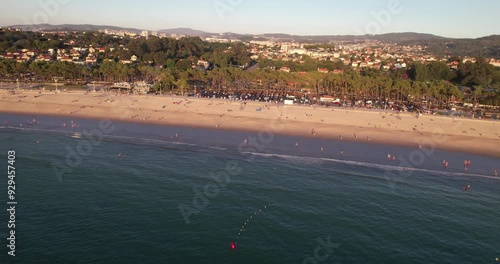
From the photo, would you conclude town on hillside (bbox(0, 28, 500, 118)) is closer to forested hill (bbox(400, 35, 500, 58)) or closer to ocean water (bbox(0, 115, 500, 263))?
ocean water (bbox(0, 115, 500, 263))

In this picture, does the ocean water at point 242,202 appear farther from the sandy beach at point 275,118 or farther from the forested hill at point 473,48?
the forested hill at point 473,48

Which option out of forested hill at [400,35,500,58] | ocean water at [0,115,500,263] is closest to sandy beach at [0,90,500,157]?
ocean water at [0,115,500,263]

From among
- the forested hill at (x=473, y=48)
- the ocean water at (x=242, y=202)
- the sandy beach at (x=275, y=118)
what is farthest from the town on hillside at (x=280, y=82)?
the forested hill at (x=473, y=48)

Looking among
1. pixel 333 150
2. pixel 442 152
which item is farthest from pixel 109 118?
pixel 442 152

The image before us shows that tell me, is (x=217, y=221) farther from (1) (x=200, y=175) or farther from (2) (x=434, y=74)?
(2) (x=434, y=74)

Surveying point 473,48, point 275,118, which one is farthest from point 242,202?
point 473,48
